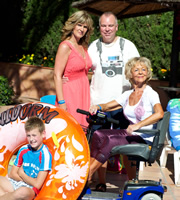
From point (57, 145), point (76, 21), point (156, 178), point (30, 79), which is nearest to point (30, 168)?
point (57, 145)

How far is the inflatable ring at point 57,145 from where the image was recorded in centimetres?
335

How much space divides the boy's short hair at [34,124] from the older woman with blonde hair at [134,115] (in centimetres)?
50

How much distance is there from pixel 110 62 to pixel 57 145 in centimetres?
129

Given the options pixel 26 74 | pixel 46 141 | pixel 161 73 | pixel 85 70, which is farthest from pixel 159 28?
pixel 46 141

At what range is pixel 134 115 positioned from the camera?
3805 millimetres

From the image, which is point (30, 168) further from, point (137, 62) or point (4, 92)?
point (4, 92)

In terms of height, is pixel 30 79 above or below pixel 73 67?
below

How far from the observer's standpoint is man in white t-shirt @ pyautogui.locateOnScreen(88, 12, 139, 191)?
430 cm

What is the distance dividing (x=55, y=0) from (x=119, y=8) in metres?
3.87

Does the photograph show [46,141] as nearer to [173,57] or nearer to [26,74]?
[173,57]

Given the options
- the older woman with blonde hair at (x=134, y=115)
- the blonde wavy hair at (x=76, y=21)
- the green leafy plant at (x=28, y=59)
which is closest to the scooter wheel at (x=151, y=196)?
the older woman with blonde hair at (x=134, y=115)

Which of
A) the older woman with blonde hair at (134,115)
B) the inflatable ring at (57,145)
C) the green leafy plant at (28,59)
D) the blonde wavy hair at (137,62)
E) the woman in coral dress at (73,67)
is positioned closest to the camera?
the inflatable ring at (57,145)

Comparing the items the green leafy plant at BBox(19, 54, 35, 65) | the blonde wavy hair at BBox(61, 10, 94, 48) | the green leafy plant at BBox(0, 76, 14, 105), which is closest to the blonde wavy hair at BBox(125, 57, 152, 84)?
the blonde wavy hair at BBox(61, 10, 94, 48)

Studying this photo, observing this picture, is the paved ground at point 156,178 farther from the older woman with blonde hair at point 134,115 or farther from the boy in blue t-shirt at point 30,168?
the boy in blue t-shirt at point 30,168
